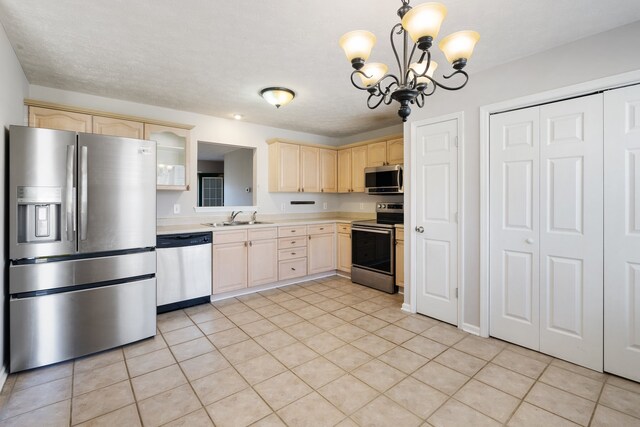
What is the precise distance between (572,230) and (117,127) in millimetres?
4372

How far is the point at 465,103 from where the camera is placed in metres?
2.81

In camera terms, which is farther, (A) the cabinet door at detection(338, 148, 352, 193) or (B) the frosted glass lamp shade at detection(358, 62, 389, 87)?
(A) the cabinet door at detection(338, 148, 352, 193)

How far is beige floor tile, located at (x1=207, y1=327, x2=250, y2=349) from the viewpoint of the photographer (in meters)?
2.64

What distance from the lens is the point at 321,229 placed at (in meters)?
4.72

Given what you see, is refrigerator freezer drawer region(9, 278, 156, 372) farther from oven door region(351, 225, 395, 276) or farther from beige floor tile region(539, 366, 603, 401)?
beige floor tile region(539, 366, 603, 401)

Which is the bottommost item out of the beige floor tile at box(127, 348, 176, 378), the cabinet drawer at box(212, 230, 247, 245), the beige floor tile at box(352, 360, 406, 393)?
the beige floor tile at box(127, 348, 176, 378)

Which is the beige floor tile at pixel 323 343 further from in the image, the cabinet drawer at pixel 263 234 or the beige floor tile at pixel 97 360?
the cabinet drawer at pixel 263 234

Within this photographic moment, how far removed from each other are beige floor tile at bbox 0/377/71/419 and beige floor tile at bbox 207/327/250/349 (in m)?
1.00

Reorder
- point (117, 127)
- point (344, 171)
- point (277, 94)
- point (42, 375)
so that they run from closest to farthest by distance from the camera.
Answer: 1. point (42, 375)
2. point (277, 94)
3. point (117, 127)
4. point (344, 171)

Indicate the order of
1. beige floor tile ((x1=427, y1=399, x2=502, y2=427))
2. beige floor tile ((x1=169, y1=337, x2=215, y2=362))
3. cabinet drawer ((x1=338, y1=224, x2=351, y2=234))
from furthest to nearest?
cabinet drawer ((x1=338, y1=224, x2=351, y2=234))
beige floor tile ((x1=169, y1=337, x2=215, y2=362))
beige floor tile ((x1=427, y1=399, x2=502, y2=427))

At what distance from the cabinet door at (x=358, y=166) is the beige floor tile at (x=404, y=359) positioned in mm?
2776

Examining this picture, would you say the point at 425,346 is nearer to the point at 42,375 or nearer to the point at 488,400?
the point at 488,400

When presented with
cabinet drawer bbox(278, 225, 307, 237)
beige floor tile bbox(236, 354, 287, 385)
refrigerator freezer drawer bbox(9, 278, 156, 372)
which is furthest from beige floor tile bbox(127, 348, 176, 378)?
cabinet drawer bbox(278, 225, 307, 237)

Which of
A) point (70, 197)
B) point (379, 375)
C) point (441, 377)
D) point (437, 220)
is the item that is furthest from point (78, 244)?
point (437, 220)
